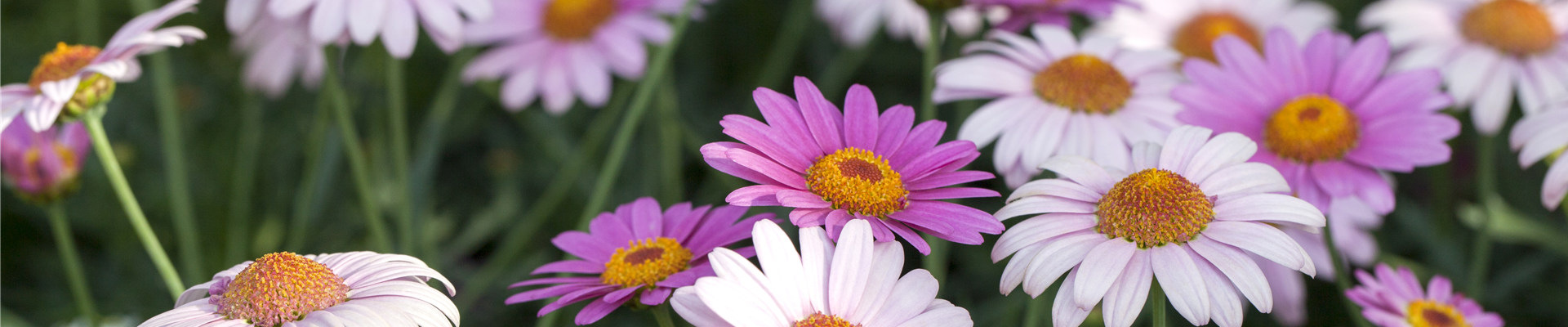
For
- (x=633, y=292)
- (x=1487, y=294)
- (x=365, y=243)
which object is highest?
(x=365, y=243)

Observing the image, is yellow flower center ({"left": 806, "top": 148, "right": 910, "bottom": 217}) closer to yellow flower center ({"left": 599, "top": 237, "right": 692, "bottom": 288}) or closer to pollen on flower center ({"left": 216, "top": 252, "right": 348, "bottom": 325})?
yellow flower center ({"left": 599, "top": 237, "right": 692, "bottom": 288})

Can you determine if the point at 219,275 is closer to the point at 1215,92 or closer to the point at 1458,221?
the point at 1215,92

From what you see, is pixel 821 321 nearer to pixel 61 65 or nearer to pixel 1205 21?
pixel 61 65

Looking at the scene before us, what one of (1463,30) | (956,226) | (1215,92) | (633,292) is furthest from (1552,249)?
(633,292)

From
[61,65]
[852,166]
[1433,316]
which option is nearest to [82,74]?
[61,65]

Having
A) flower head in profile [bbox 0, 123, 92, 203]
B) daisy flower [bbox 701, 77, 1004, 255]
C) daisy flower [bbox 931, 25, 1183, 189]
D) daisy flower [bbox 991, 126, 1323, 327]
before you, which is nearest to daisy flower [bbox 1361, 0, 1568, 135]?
daisy flower [bbox 931, 25, 1183, 189]

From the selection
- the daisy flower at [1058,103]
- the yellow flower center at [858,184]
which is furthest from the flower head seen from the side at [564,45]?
the yellow flower center at [858,184]
